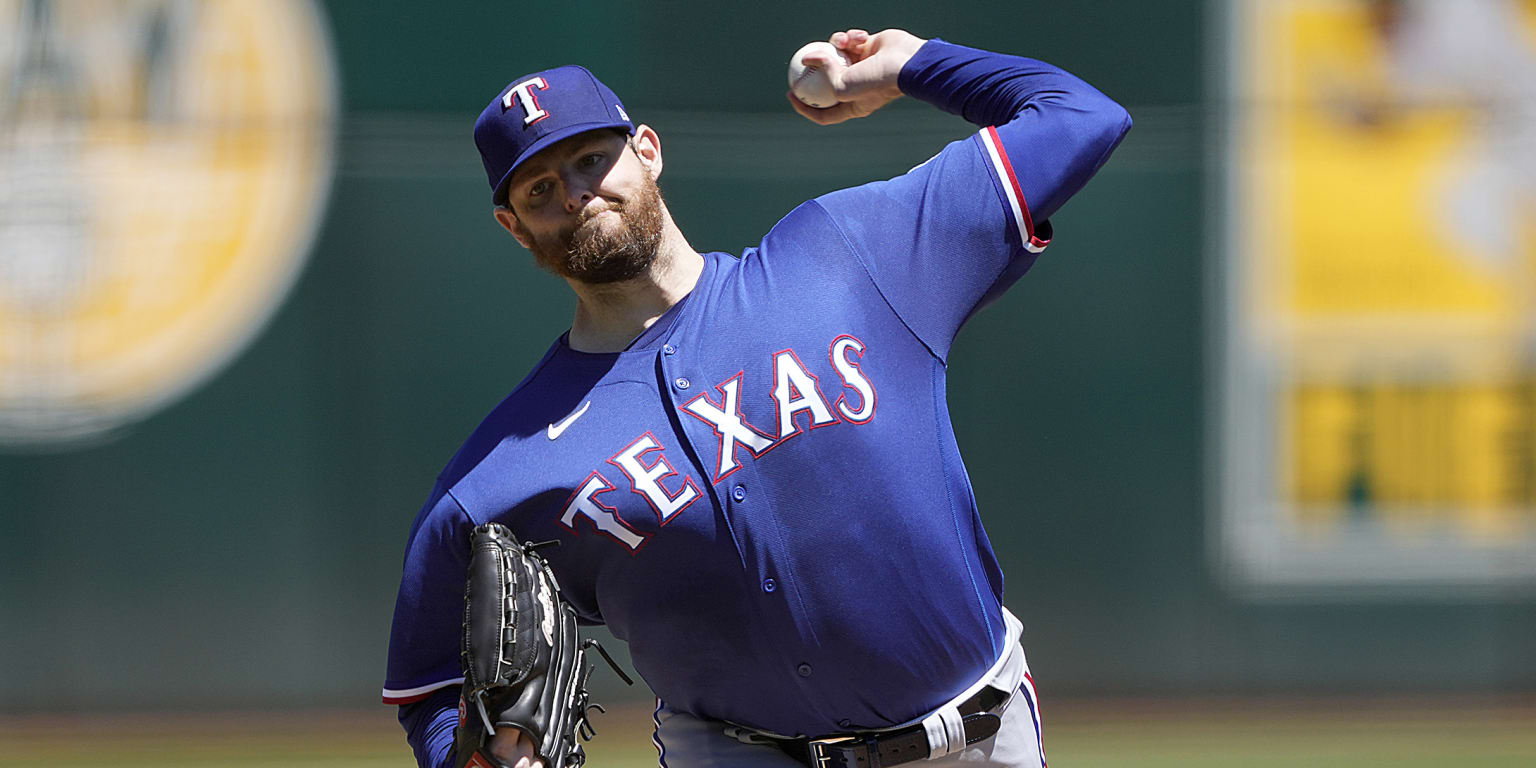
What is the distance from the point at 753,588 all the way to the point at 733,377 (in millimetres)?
322

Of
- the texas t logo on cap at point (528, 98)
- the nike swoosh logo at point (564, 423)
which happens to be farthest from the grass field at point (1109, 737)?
the texas t logo on cap at point (528, 98)

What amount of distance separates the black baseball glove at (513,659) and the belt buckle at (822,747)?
0.41 metres

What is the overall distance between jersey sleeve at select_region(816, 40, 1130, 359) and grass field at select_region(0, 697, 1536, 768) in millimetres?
3042

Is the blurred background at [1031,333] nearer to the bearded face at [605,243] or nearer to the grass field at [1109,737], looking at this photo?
the grass field at [1109,737]

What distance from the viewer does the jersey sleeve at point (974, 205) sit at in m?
2.32

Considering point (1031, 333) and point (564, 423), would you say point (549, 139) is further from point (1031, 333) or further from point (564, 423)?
point (1031, 333)

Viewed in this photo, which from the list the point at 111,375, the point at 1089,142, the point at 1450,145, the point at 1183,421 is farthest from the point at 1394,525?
the point at 111,375

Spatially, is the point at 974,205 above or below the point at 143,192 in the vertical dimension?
below

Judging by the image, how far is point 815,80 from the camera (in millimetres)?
2455

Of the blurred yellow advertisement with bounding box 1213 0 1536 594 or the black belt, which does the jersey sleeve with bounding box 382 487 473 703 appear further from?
the blurred yellow advertisement with bounding box 1213 0 1536 594

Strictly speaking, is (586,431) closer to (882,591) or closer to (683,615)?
(683,615)

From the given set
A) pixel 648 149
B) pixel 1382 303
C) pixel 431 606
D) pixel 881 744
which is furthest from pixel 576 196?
pixel 1382 303

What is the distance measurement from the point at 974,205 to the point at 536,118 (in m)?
0.69

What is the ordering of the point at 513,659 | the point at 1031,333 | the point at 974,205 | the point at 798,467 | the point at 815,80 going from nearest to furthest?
the point at 513,659 → the point at 798,467 → the point at 974,205 → the point at 815,80 → the point at 1031,333
